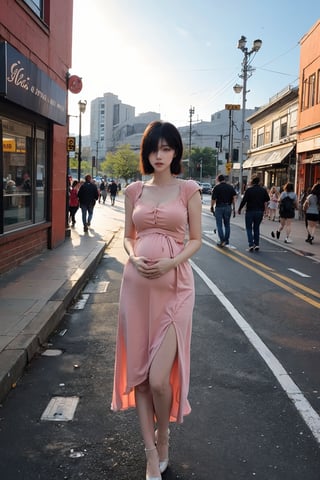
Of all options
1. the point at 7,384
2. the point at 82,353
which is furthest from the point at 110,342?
the point at 7,384

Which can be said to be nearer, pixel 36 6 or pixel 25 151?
pixel 25 151

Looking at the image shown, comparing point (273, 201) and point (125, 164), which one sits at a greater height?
point (125, 164)

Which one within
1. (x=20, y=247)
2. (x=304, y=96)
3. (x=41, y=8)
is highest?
(x=304, y=96)

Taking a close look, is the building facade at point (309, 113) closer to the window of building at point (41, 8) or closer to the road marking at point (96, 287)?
the window of building at point (41, 8)

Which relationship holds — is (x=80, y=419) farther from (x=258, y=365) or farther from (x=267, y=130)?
(x=267, y=130)

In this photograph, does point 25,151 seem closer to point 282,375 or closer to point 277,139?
point 282,375

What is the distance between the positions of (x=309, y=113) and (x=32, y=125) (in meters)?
17.6

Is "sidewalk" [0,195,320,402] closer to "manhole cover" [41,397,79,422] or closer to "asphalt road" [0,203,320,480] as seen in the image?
"asphalt road" [0,203,320,480]

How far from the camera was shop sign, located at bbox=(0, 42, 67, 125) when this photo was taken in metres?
7.52

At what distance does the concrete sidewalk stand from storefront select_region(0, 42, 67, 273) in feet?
1.74

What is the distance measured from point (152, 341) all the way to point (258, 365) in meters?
2.26

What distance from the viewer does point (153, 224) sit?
9.55ft

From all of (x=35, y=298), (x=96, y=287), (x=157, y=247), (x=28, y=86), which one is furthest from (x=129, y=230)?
(x=28, y=86)

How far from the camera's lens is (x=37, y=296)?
6828 millimetres
